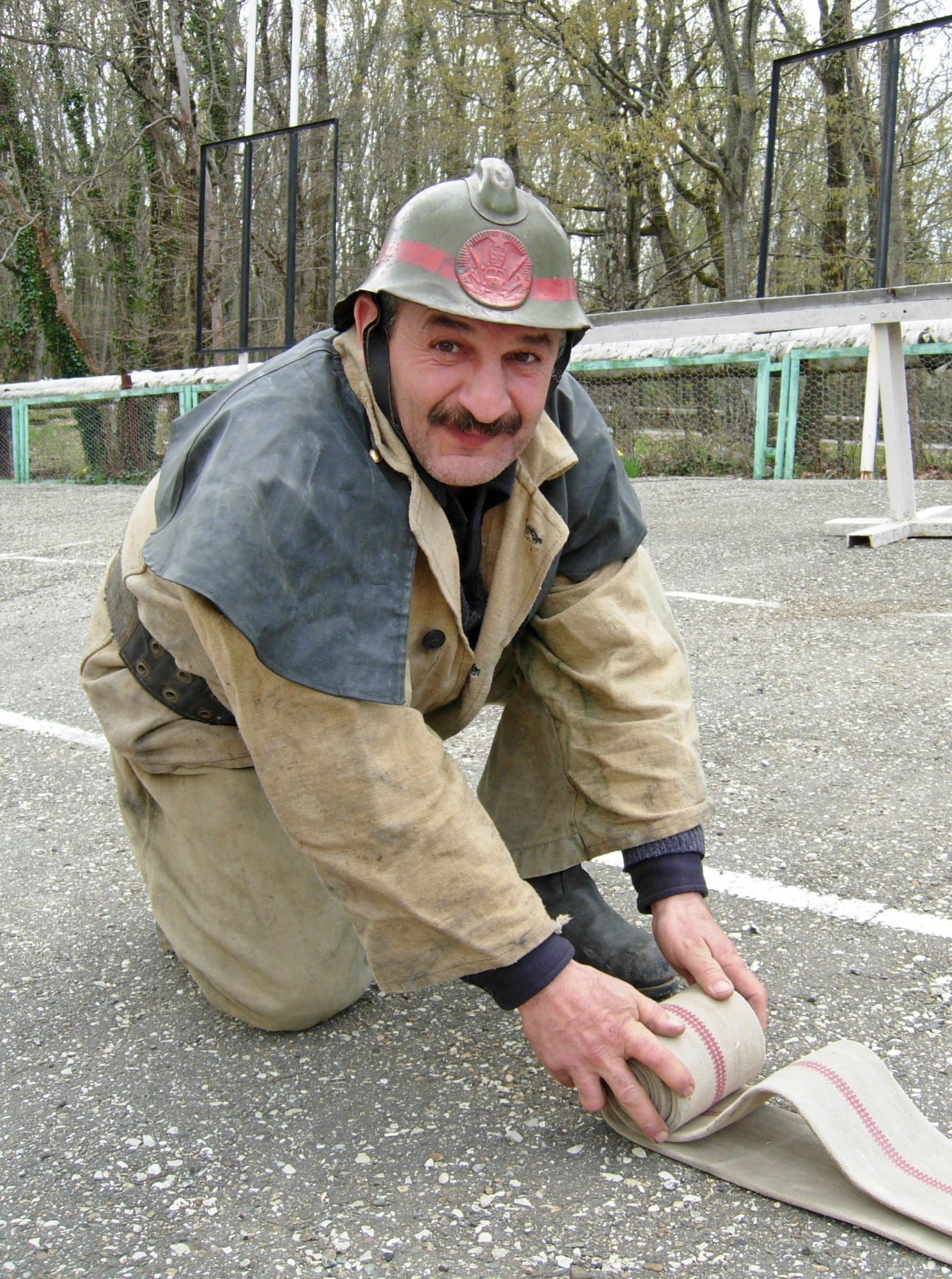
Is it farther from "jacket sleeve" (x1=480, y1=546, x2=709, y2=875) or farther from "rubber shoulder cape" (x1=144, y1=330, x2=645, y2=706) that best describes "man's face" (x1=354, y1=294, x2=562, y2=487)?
"jacket sleeve" (x1=480, y1=546, x2=709, y2=875)

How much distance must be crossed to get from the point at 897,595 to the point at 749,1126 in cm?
404

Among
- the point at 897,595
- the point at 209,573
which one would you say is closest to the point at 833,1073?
the point at 209,573

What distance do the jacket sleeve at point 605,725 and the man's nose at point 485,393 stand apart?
46 centimetres

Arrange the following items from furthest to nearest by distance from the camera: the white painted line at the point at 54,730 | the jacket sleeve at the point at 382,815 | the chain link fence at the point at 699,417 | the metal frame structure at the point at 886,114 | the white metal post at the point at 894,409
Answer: the chain link fence at the point at 699,417
the white metal post at the point at 894,409
the metal frame structure at the point at 886,114
the white painted line at the point at 54,730
the jacket sleeve at the point at 382,815

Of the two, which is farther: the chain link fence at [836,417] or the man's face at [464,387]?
the chain link fence at [836,417]

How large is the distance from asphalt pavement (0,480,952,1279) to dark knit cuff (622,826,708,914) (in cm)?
36

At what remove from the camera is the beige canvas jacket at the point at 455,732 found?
1.81 m

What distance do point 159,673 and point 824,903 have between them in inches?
60.3

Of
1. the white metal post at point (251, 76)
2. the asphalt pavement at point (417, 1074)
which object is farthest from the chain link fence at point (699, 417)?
the asphalt pavement at point (417, 1074)

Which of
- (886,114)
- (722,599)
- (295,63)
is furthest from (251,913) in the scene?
(295,63)

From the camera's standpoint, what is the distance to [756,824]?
3125 mm

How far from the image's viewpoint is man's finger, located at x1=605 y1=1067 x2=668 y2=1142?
1803mm

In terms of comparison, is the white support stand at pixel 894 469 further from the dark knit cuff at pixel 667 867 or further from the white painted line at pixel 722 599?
the dark knit cuff at pixel 667 867

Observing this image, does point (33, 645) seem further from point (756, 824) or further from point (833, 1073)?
point (833, 1073)
